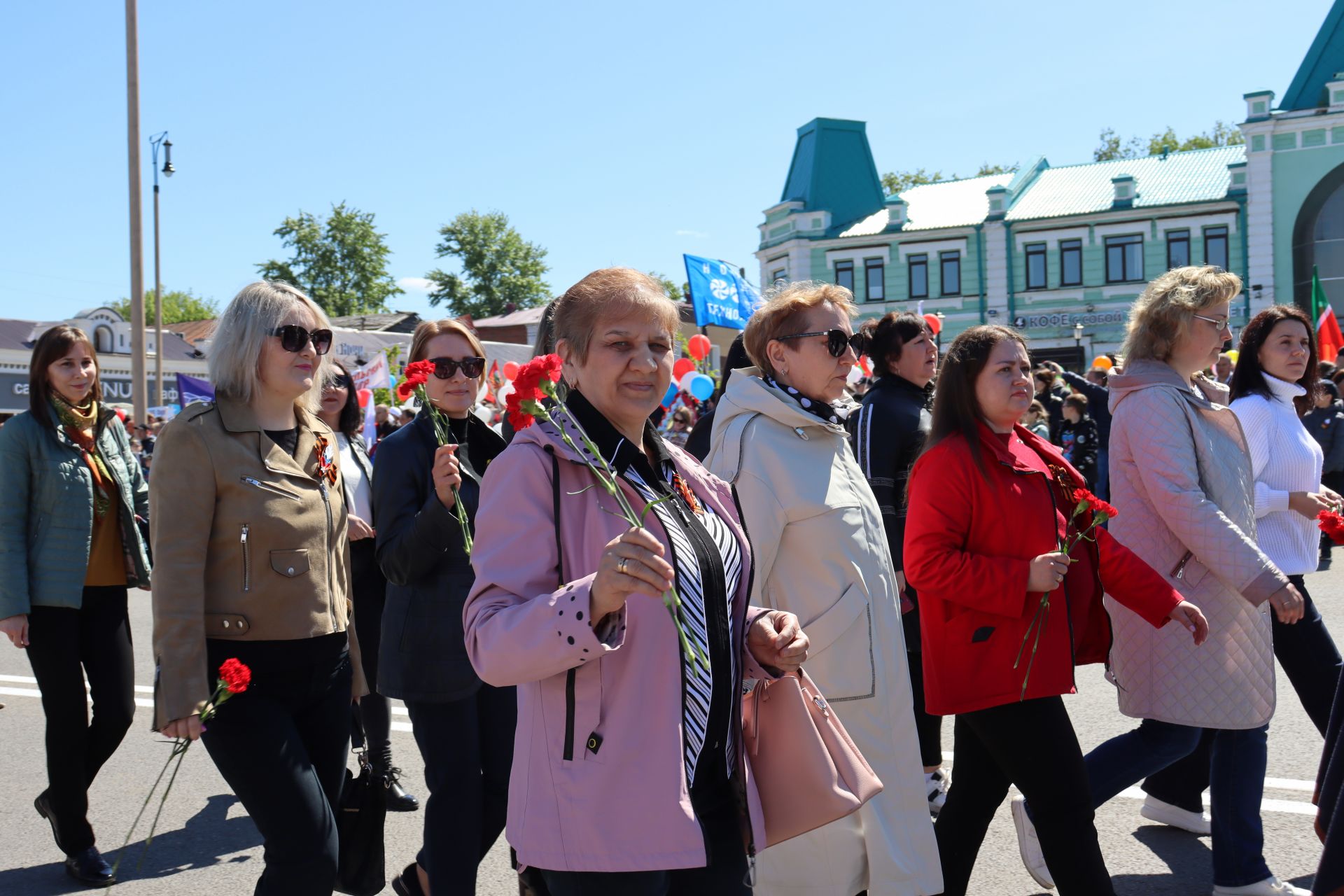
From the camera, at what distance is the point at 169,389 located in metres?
48.8

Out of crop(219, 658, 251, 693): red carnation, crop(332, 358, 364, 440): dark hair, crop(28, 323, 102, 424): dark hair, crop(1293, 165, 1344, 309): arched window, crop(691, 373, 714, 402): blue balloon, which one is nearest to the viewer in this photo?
crop(219, 658, 251, 693): red carnation

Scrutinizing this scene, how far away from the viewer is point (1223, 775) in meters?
3.97

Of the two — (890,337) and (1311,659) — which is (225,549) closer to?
(890,337)

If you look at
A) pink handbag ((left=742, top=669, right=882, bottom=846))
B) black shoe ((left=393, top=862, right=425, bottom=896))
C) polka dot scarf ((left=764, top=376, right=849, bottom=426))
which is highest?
polka dot scarf ((left=764, top=376, right=849, bottom=426))

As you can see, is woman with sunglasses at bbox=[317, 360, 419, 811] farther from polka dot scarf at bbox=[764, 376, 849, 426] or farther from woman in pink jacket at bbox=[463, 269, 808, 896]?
woman in pink jacket at bbox=[463, 269, 808, 896]

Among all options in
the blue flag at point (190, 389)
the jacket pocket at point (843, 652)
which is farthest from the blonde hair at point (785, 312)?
the blue flag at point (190, 389)

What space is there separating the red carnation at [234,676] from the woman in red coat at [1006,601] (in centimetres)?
191

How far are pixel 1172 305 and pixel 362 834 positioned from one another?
3.23 meters

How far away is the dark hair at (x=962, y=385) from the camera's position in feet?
12.2

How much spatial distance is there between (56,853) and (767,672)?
375 cm

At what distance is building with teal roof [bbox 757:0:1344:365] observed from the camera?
3519 cm

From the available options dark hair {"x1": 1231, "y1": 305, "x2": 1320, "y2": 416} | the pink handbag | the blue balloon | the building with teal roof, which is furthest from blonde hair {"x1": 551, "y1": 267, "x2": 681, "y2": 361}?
the building with teal roof

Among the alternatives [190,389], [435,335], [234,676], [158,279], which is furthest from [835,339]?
[158,279]

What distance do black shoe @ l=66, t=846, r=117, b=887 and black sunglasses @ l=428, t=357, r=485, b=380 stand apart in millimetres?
2289
